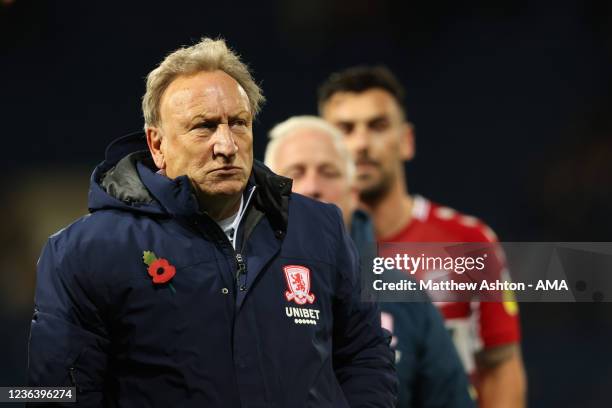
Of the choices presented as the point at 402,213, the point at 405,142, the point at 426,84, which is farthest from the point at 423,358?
the point at 426,84

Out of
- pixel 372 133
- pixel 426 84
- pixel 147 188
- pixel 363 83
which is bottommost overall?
pixel 147 188

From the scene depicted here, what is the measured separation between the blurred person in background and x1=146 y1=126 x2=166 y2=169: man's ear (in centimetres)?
215

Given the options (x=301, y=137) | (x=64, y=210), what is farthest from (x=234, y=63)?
(x=64, y=210)

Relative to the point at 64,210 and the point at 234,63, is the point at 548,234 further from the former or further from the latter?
the point at 234,63

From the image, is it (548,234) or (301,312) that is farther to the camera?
(548,234)

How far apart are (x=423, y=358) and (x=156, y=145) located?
1.27 m

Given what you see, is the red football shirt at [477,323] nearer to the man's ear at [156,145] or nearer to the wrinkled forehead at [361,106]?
the wrinkled forehead at [361,106]

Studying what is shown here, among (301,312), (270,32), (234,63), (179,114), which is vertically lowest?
(301,312)

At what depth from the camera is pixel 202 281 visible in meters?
2.08

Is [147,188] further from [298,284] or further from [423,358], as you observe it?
[423,358]

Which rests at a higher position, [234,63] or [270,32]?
[270,32]

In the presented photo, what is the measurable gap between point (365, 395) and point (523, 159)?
5818 millimetres

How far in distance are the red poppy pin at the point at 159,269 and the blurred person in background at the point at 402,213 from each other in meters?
2.29

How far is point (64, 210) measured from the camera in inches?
288
